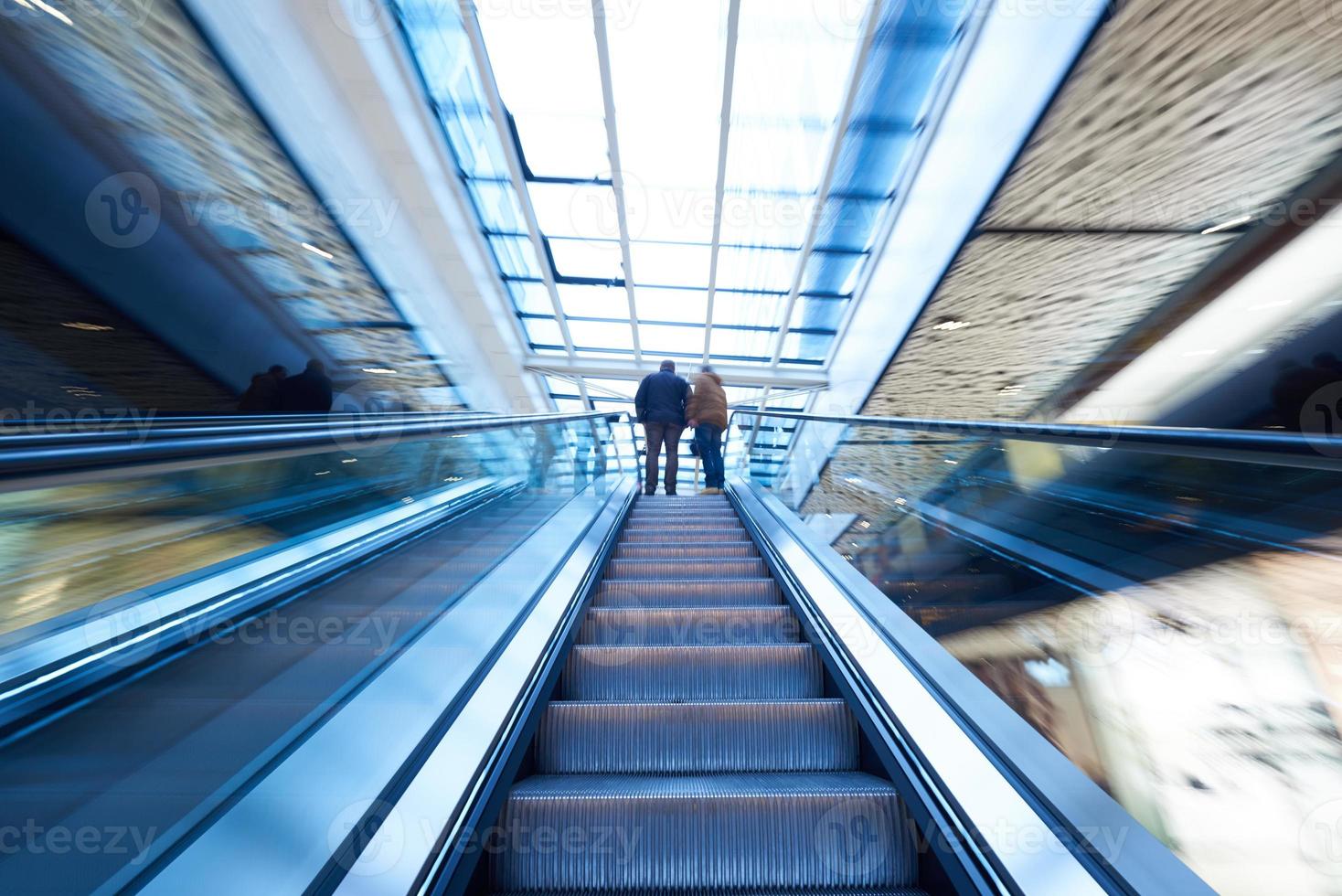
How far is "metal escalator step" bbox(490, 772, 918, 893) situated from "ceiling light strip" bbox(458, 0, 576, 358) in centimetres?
790

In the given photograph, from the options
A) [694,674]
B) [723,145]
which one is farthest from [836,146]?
[694,674]

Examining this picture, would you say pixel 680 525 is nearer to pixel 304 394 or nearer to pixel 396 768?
pixel 396 768

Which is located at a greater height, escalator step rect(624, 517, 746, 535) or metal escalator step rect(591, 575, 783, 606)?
escalator step rect(624, 517, 746, 535)

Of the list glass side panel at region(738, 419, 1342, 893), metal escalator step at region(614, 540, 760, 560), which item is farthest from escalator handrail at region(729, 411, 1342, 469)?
metal escalator step at region(614, 540, 760, 560)

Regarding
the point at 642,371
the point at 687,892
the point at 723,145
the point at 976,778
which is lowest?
the point at 687,892

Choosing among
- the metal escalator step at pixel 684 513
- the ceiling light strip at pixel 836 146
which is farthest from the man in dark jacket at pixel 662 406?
the ceiling light strip at pixel 836 146

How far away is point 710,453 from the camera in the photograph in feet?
27.0

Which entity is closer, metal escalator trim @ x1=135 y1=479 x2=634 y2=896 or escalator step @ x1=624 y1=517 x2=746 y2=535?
metal escalator trim @ x1=135 y1=479 x2=634 y2=896

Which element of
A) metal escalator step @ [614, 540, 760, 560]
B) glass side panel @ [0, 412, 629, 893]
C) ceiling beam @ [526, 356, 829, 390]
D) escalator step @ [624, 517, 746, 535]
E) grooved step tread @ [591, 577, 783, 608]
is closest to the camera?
glass side panel @ [0, 412, 629, 893]

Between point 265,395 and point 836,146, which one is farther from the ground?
point 836,146

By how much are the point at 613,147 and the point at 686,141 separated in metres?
1.06

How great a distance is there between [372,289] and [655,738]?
938 centimetres

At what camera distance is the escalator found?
173 cm

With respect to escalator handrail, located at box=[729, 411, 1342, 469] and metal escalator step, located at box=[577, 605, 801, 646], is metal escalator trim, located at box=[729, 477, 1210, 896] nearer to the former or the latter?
metal escalator step, located at box=[577, 605, 801, 646]
